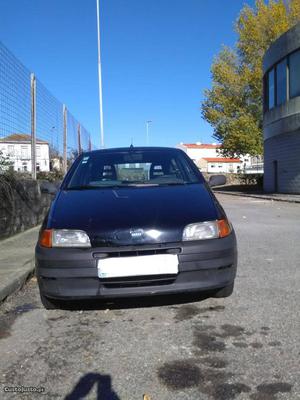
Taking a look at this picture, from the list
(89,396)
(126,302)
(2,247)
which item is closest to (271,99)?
(2,247)

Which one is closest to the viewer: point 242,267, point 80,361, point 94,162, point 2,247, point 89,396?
point 89,396

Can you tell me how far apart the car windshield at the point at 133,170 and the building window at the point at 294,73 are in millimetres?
20789

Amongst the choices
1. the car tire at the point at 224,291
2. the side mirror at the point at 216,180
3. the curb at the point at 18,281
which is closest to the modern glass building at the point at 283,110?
the side mirror at the point at 216,180

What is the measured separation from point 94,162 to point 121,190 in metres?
0.89

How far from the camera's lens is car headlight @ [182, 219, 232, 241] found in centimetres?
407

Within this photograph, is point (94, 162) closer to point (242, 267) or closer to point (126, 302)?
point (126, 302)

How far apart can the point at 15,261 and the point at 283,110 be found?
22261mm

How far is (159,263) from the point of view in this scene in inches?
155

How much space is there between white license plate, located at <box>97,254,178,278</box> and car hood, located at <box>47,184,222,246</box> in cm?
13

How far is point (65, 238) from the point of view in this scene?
412 centimetres

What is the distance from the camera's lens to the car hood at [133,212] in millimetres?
4008

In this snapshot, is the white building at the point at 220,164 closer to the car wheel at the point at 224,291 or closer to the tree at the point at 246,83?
the tree at the point at 246,83

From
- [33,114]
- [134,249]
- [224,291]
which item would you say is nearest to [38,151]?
[33,114]

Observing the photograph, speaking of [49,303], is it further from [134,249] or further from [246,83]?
[246,83]
